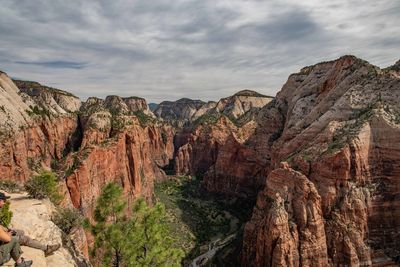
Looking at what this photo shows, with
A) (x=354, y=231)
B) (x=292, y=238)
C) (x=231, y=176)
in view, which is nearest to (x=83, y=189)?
(x=292, y=238)

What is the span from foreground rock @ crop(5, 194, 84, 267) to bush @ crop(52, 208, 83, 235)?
22.6 inches

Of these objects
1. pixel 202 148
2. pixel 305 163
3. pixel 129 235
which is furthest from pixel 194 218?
pixel 202 148

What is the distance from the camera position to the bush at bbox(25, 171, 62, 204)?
958 inches

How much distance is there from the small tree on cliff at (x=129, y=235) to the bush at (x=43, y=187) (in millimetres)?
4212

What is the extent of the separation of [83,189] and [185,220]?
3507 cm

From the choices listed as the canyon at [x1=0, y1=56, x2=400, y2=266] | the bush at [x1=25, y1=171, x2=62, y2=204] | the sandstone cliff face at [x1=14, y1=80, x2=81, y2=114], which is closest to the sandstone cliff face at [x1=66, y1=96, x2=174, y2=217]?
the canyon at [x1=0, y1=56, x2=400, y2=266]

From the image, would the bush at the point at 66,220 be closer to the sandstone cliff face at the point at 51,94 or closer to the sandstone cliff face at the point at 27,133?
the sandstone cliff face at the point at 27,133

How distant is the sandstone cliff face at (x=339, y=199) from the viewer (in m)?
43.1

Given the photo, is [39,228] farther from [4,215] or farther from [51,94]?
[51,94]

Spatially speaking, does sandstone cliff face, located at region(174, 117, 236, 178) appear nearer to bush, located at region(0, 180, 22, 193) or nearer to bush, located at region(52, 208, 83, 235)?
bush, located at region(0, 180, 22, 193)

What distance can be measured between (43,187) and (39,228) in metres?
6.59

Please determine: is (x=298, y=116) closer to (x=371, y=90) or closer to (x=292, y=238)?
(x=371, y=90)

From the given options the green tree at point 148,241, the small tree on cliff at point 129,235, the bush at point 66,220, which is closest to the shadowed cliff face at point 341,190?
the green tree at point 148,241

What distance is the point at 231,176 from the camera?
354ft
